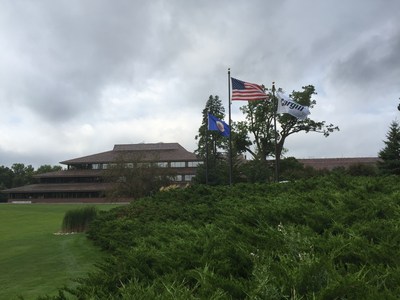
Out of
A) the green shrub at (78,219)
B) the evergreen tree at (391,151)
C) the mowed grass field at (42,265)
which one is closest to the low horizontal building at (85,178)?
the evergreen tree at (391,151)

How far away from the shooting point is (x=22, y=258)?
11.0 meters

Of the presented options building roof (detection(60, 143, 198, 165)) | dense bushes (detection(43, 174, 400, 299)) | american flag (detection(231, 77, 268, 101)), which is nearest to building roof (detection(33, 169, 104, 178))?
building roof (detection(60, 143, 198, 165))

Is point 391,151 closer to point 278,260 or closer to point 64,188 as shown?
point 278,260

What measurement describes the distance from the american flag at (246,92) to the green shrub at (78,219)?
10.0 meters

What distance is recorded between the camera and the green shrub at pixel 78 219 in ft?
56.9

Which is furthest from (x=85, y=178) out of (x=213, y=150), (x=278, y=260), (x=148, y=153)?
(x=278, y=260)

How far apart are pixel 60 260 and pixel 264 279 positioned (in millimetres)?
8459

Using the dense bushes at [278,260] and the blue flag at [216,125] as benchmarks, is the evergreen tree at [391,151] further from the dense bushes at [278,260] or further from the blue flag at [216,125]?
the dense bushes at [278,260]

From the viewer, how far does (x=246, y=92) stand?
23.6 meters

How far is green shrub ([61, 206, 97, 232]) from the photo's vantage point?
17.3m

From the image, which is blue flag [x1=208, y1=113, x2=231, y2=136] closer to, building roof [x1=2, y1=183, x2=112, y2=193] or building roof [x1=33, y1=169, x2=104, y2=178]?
building roof [x1=2, y1=183, x2=112, y2=193]

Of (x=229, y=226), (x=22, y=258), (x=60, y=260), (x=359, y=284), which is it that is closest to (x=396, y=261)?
(x=359, y=284)

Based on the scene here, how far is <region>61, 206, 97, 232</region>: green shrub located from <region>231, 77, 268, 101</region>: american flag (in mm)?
10042

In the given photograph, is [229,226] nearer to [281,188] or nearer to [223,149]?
[281,188]
